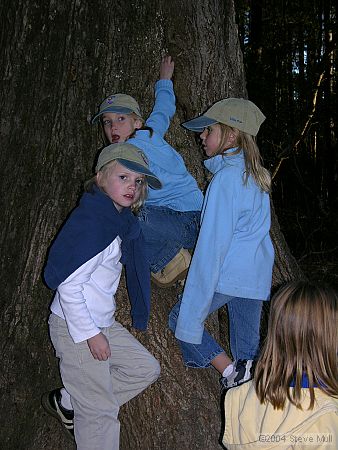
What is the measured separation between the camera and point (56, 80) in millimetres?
3461

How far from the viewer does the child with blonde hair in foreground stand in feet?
7.18

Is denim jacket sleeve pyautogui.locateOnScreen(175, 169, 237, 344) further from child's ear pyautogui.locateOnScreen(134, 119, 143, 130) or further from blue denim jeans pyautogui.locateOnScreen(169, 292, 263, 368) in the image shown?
child's ear pyautogui.locateOnScreen(134, 119, 143, 130)

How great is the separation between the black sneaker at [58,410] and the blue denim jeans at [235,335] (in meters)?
0.73

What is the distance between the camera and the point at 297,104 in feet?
68.8

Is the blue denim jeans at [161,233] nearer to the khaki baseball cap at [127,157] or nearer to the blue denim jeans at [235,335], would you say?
the blue denim jeans at [235,335]

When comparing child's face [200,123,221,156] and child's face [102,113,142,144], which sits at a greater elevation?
child's face [102,113,142,144]

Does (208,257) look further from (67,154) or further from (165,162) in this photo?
(67,154)

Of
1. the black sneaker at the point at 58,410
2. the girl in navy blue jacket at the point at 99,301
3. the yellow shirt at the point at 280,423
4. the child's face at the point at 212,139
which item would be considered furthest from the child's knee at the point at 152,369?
the child's face at the point at 212,139

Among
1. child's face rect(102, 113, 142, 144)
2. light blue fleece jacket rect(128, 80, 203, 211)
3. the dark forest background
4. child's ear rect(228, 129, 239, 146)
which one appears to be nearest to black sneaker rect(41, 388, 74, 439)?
light blue fleece jacket rect(128, 80, 203, 211)

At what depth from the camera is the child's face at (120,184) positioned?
9.68 ft

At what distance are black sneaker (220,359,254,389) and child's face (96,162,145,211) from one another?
42.7 inches

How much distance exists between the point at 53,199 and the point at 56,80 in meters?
0.73

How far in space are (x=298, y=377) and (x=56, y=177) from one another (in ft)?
6.32

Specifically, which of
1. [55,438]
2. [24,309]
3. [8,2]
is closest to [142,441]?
[55,438]
